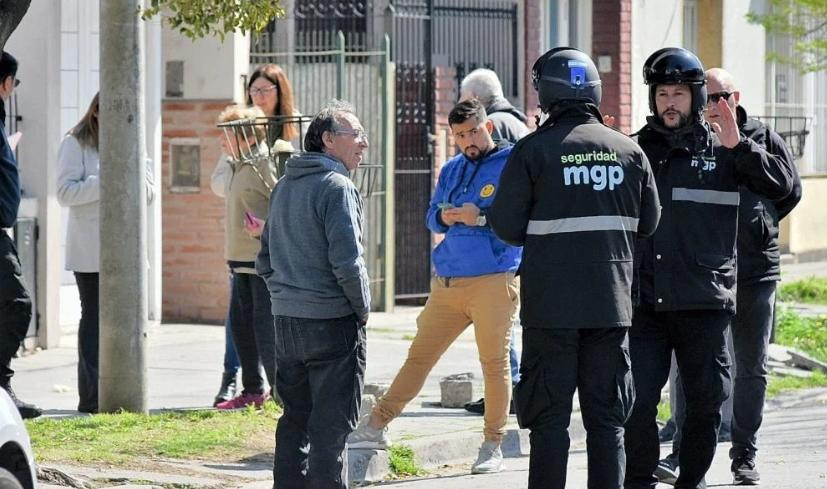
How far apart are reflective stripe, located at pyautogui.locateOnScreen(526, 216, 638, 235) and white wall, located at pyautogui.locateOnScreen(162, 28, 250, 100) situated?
7833mm

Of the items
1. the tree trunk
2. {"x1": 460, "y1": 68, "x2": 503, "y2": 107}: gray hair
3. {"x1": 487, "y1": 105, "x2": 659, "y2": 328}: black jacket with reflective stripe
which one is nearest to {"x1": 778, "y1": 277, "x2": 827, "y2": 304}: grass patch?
{"x1": 460, "y1": 68, "x2": 503, "y2": 107}: gray hair

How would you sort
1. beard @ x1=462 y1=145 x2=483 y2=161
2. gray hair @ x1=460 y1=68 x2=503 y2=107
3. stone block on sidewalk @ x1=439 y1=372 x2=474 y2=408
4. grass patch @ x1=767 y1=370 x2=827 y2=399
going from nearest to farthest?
beard @ x1=462 y1=145 x2=483 y2=161 < gray hair @ x1=460 y1=68 x2=503 y2=107 < stone block on sidewalk @ x1=439 y1=372 x2=474 y2=408 < grass patch @ x1=767 y1=370 x2=827 y2=399

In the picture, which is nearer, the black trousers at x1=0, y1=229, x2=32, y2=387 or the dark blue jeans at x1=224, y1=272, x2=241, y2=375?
the black trousers at x1=0, y1=229, x2=32, y2=387

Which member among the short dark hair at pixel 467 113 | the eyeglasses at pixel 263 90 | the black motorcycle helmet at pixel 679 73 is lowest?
the short dark hair at pixel 467 113

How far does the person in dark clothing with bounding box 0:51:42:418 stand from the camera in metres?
9.02

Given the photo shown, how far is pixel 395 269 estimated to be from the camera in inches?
609

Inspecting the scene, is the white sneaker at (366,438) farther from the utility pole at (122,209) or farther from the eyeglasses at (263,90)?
the eyeglasses at (263,90)

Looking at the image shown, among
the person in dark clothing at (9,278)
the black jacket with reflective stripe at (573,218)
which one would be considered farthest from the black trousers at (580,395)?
the person in dark clothing at (9,278)

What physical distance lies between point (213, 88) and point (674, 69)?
7.56 metres

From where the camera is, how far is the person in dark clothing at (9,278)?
9.02 meters

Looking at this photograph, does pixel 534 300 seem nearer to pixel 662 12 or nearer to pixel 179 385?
pixel 179 385

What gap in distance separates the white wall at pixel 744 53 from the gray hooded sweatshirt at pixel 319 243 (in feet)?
46.6

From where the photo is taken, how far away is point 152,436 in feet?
28.5

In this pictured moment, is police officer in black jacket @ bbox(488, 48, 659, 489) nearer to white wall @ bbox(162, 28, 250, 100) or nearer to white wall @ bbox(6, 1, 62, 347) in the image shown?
white wall @ bbox(6, 1, 62, 347)
